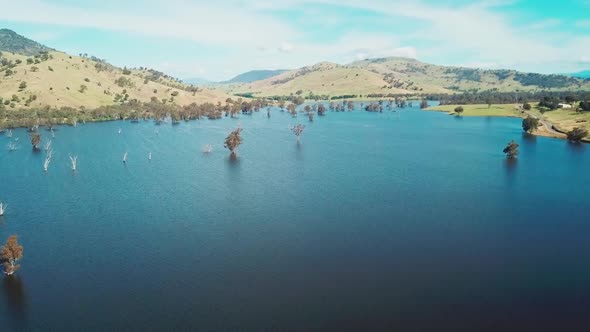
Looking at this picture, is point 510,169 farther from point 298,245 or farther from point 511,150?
point 298,245

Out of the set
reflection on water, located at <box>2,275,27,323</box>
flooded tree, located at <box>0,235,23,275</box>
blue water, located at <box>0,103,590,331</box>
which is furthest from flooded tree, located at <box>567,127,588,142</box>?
reflection on water, located at <box>2,275,27,323</box>

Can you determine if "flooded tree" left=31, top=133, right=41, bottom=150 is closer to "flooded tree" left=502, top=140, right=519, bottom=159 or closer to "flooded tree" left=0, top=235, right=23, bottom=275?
"flooded tree" left=0, top=235, right=23, bottom=275

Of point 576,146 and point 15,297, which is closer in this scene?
point 15,297

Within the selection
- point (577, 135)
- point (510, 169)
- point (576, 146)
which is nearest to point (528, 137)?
point (577, 135)

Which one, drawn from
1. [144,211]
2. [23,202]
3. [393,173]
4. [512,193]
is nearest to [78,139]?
[23,202]

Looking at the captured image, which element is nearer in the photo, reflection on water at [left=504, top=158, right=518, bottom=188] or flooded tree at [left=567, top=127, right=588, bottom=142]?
reflection on water at [left=504, top=158, right=518, bottom=188]

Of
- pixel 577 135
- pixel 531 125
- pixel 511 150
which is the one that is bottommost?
pixel 577 135
